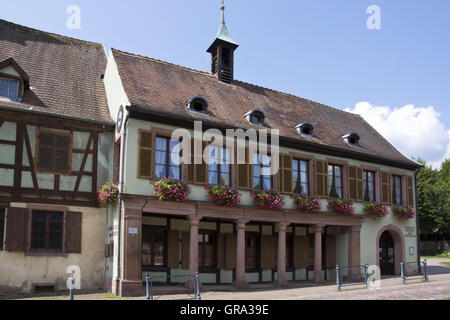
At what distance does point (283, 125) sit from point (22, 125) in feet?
33.5

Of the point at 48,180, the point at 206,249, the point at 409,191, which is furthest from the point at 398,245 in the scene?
the point at 48,180

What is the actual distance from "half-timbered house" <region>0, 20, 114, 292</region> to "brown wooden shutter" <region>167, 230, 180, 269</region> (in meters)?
2.27

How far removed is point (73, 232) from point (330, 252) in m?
11.2

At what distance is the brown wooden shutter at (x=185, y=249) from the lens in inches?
686

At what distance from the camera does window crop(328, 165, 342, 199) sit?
68.1 feet

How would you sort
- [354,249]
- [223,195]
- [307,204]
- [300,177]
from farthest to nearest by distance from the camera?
[354,249] → [300,177] → [307,204] → [223,195]

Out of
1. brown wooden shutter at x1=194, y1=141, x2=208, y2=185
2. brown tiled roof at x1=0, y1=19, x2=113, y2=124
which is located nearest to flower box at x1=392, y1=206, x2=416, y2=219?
brown wooden shutter at x1=194, y1=141, x2=208, y2=185

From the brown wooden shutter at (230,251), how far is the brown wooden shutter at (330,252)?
5.02 meters

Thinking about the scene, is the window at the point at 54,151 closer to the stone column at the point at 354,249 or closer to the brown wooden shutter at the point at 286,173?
the brown wooden shutter at the point at 286,173

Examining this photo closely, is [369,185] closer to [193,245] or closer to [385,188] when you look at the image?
[385,188]

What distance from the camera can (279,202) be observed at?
18.2 meters

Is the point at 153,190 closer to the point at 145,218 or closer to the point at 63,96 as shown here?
the point at 145,218

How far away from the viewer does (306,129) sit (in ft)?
68.8

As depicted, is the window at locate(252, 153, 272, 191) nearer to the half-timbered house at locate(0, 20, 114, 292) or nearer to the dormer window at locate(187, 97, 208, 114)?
the dormer window at locate(187, 97, 208, 114)
